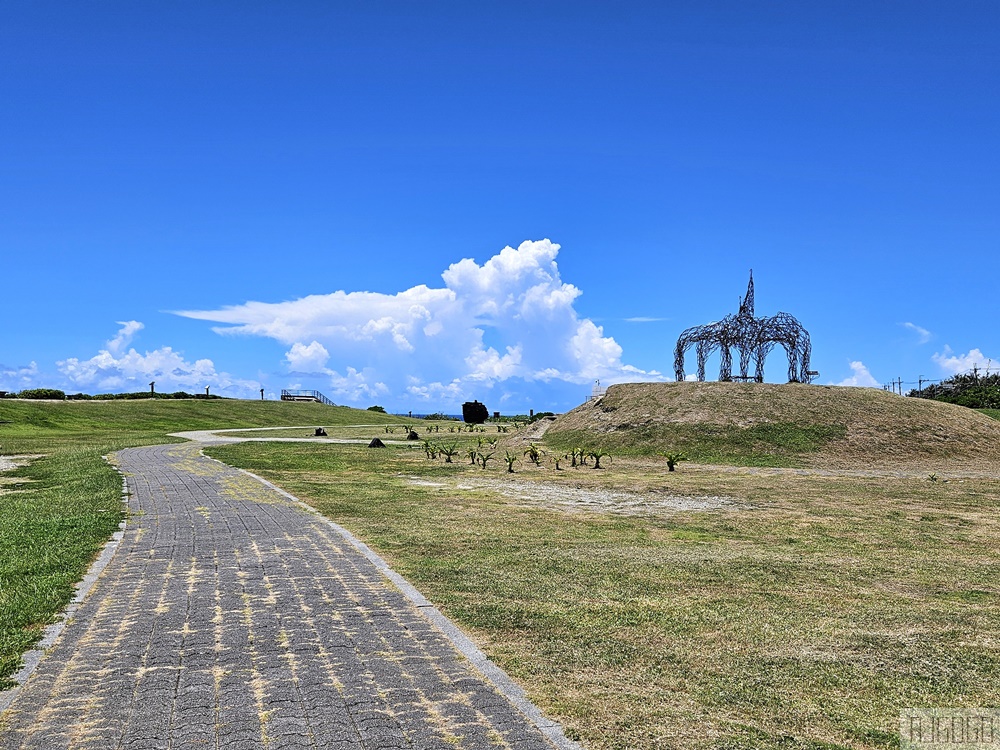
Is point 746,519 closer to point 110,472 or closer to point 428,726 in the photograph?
point 428,726

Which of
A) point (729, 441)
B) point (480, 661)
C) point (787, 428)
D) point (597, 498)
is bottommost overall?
point (597, 498)

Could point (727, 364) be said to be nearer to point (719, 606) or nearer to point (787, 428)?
point (787, 428)

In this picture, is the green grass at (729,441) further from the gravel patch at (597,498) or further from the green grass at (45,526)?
the green grass at (45,526)

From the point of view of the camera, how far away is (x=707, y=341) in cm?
3825

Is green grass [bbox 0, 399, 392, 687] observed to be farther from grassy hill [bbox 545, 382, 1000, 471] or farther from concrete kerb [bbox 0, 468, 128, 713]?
grassy hill [bbox 545, 382, 1000, 471]

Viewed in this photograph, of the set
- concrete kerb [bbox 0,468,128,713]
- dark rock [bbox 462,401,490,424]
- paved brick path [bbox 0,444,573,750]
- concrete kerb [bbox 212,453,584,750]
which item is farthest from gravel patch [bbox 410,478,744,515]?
dark rock [bbox 462,401,490,424]

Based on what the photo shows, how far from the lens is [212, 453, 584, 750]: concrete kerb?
4.76 metres

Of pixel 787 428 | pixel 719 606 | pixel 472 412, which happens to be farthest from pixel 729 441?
pixel 472 412

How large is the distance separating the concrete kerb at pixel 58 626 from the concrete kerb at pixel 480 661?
11.4ft

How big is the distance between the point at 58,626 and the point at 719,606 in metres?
6.98

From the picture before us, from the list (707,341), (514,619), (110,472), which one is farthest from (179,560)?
(707,341)

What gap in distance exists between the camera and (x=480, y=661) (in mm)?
6074

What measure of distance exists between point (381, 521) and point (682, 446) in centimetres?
2125

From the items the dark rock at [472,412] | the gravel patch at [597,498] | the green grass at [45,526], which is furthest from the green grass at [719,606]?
the dark rock at [472,412]
